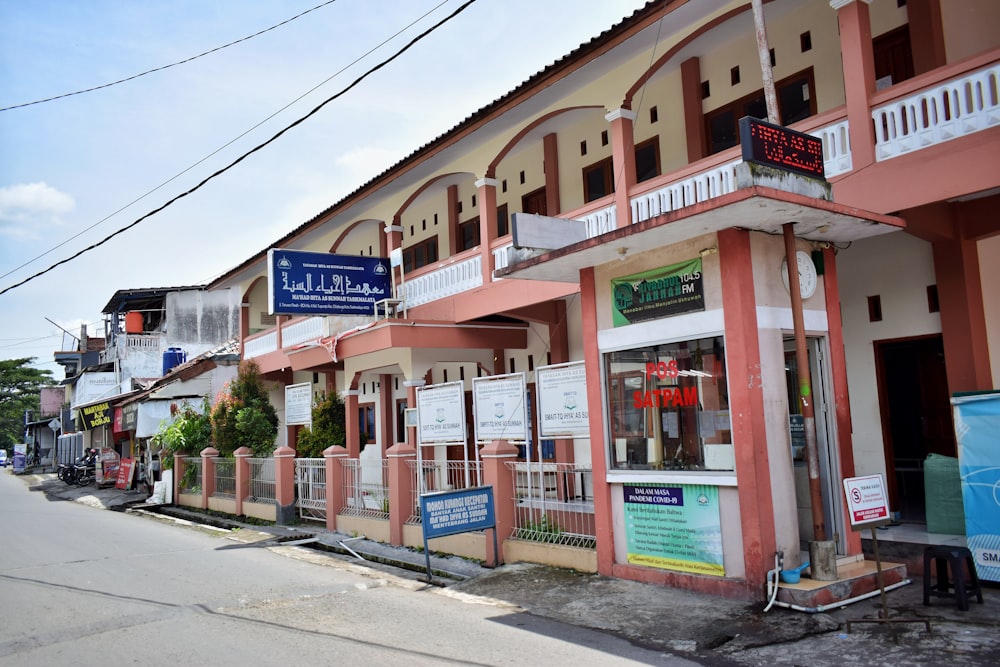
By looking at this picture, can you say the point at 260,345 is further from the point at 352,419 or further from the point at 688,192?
the point at 688,192

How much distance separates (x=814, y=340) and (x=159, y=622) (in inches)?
290

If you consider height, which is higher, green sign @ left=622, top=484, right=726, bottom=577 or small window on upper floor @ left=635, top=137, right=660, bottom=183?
small window on upper floor @ left=635, top=137, right=660, bottom=183

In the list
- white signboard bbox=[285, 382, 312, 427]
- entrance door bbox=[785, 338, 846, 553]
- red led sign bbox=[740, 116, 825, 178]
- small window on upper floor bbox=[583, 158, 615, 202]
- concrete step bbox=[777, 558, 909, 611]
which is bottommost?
concrete step bbox=[777, 558, 909, 611]

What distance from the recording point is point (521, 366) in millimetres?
16203

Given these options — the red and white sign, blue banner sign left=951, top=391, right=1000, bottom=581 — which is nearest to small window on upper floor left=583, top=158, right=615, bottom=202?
blue banner sign left=951, top=391, right=1000, bottom=581

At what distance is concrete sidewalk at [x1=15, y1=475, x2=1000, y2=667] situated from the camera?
19.2 feet

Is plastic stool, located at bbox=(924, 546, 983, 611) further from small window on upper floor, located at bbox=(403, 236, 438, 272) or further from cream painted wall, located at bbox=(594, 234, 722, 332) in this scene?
small window on upper floor, located at bbox=(403, 236, 438, 272)

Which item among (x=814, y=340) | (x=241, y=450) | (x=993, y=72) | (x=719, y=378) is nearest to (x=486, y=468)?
(x=719, y=378)

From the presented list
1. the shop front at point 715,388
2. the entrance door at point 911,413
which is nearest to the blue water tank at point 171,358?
the shop front at point 715,388

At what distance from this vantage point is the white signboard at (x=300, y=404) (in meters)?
17.5

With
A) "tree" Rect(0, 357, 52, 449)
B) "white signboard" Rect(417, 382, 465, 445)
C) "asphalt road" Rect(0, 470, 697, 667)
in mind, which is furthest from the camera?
"tree" Rect(0, 357, 52, 449)

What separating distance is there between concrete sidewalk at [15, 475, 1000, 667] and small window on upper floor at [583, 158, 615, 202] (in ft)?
24.8

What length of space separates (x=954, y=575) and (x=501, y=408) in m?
5.83

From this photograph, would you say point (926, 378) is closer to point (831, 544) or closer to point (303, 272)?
point (831, 544)
